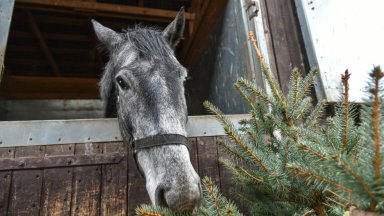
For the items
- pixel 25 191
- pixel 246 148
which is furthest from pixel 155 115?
pixel 25 191

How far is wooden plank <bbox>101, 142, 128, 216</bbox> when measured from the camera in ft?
5.59

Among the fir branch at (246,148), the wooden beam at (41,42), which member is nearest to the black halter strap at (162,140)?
the fir branch at (246,148)

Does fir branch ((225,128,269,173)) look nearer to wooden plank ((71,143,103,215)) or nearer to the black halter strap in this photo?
the black halter strap

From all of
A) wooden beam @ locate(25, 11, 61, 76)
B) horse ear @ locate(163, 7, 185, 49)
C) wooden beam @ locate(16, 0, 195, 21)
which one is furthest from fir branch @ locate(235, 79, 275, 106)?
wooden beam @ locate(25, 11, 61, 76)

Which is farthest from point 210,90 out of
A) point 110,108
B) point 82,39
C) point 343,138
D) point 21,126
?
point 82,39

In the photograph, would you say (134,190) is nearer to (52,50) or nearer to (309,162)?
(309,162)

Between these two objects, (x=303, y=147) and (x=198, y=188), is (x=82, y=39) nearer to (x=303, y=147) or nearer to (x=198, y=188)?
(x=198, y=188)

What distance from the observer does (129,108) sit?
157 cm

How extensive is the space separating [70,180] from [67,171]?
0.07m

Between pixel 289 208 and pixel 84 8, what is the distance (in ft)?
12.4

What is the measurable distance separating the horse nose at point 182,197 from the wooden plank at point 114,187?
696mm

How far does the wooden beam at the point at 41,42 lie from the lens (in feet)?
13.9

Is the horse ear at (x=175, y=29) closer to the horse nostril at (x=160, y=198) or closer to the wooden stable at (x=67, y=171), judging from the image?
the wooden stable at (x=67, y=171)

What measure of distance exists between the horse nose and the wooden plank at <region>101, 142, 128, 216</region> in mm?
696
